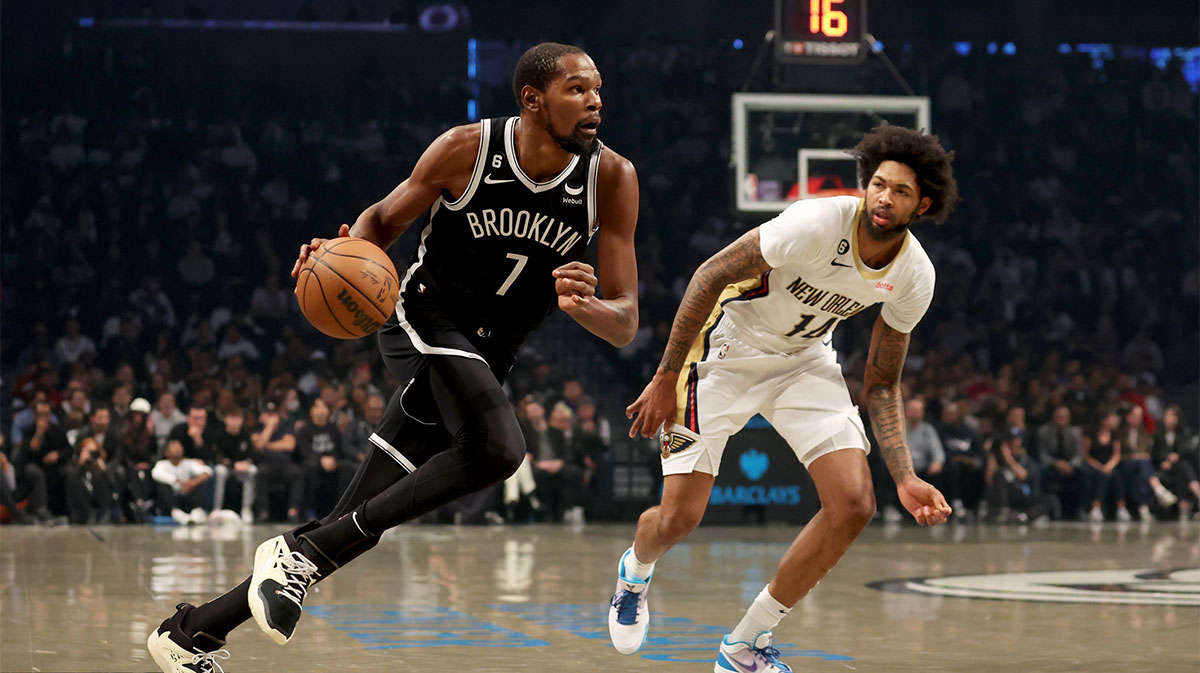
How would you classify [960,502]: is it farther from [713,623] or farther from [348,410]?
[713,623]

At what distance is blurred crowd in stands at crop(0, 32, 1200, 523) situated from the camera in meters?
13.7

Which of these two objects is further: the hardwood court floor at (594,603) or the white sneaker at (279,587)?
the hardwood court floor at (594,603)

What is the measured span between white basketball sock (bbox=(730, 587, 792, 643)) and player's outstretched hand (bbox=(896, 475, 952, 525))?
0.61 metres

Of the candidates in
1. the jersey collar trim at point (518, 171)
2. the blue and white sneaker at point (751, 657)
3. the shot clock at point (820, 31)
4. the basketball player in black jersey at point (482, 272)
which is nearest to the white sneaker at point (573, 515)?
the shot clock at point (820, 31)

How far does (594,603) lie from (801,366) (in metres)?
2.62

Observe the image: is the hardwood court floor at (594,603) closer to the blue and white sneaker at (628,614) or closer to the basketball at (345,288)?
the blue and white sneaker at (628,614)

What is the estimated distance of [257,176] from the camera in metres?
18.4

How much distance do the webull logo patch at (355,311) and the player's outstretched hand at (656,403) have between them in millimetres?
1136

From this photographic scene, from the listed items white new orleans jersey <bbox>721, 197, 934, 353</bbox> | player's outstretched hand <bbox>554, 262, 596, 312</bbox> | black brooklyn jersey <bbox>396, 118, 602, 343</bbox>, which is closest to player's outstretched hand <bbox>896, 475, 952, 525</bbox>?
white new orleans jersey <bbox>721, 197, 934, 353</bbox>

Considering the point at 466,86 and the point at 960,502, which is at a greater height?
the point at 466,86

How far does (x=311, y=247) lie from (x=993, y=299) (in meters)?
15.4

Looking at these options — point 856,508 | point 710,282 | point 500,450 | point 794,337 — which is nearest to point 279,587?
point 500,450

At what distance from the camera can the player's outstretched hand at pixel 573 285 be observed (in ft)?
13.8

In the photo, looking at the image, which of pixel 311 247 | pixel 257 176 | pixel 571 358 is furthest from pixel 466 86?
pixel 311 247
